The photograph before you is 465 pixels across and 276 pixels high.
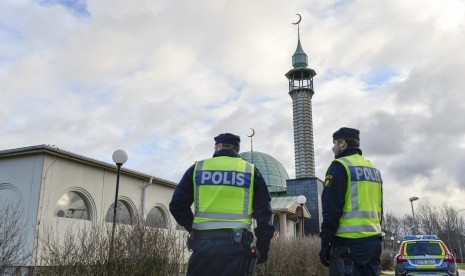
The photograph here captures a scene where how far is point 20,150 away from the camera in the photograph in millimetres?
13867

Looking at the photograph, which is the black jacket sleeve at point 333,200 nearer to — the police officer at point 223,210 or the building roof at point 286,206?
the police officer at point 223,210

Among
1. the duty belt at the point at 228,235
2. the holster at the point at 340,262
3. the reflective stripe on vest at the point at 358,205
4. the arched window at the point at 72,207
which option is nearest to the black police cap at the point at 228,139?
the duty belt at the point at 228,235

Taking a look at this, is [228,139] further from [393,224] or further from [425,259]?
[393,224]

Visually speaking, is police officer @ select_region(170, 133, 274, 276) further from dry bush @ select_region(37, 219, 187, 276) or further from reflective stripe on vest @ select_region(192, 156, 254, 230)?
dry bush @ select_region(37, 219, 187, 276)

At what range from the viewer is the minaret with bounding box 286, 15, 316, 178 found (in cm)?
5022

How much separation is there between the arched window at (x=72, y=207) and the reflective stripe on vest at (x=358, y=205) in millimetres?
12313

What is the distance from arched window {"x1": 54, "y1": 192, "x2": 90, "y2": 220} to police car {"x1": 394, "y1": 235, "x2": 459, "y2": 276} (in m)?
11.1

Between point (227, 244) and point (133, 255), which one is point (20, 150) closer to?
point (133, 255)

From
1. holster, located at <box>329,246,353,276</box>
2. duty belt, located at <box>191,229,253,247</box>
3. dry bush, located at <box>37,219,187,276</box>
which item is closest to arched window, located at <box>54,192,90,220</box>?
dry bush, located at <box>37,219,187,276</box>

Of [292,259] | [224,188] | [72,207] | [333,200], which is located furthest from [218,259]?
[72,207]

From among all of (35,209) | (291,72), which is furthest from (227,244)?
(291,72)

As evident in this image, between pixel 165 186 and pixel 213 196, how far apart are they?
16869 millimetres

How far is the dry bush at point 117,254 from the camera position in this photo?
630cm

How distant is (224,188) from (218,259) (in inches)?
26.2
